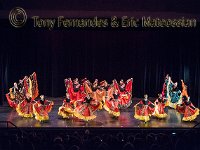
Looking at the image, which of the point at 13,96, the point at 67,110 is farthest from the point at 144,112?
the point at 13,96

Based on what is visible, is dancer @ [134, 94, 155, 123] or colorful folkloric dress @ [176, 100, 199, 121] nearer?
dancer @ [134, 94, 155, 123]

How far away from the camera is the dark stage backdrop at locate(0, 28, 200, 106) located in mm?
11453

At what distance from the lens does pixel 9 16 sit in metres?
9.91

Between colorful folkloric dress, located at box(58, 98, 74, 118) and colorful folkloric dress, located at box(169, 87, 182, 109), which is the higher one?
colorful folkloric dress, located at box(169, 87, 182, 109)

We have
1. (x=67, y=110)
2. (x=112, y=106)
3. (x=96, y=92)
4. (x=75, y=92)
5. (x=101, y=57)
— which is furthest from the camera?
(x=101, y=57)

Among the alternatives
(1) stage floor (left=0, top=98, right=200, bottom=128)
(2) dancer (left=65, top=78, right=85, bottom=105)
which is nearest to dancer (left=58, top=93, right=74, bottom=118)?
(1) stage floor (left=0, top=98, right=200, bottom=128)

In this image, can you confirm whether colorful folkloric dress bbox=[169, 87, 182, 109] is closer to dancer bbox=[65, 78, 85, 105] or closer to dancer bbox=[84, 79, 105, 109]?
dancer bbox=[84, 79, 105, 109]

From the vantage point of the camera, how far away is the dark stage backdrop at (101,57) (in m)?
11.5

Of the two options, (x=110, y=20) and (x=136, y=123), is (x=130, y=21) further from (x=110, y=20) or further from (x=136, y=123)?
(x=136, y=123)

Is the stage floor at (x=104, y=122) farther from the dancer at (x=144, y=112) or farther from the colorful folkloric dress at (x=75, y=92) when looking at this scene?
the colorful folkloric dress at (x=75, y=92)

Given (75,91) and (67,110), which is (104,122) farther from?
(75,91)

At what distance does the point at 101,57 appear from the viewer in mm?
11969

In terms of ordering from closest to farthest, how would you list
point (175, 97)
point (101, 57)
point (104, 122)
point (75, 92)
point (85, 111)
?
point (85, 111)
point (104, 122)
point (75, 92)
point (175, 97)
point (101, 57)
